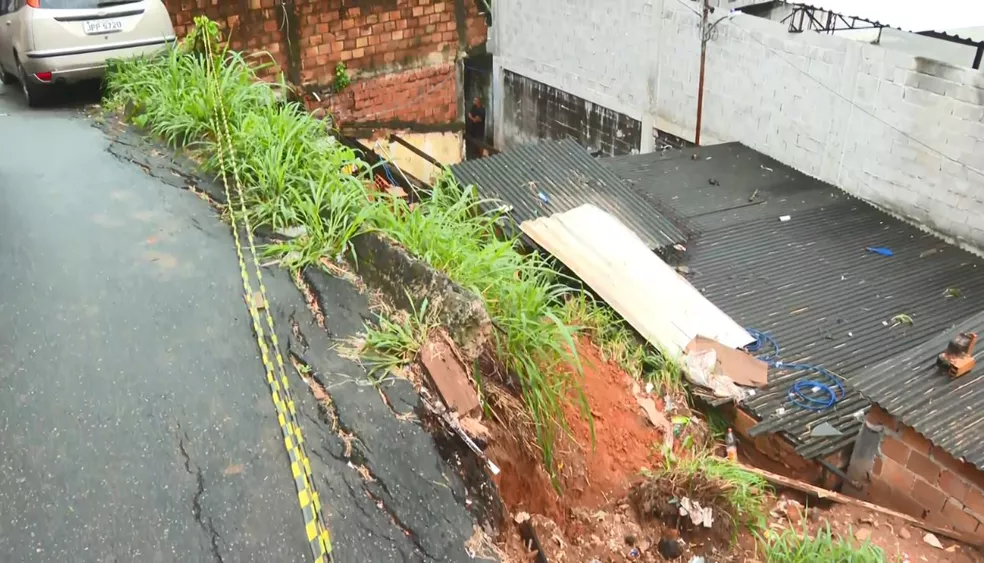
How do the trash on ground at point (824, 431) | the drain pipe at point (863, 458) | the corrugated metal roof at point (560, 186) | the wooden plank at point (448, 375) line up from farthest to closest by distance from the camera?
1. the corrugated metal roof at point (560, 186)
2. the trash on ground at point (824, 431)
3. the drain pipe at point (863, 458)
4. the wooden plank at point (448, 375)

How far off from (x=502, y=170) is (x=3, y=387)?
5.36 m

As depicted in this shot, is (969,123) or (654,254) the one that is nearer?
(654,254)

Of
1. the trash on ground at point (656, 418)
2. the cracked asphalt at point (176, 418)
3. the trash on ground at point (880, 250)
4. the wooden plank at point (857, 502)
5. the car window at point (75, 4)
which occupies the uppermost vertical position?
the car window at point (75, 4)

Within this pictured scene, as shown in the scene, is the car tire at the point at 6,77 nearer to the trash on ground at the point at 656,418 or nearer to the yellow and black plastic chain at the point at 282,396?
the yellow and black plastic chain at the point at 282,396

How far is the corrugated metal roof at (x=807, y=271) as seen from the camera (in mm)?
5844

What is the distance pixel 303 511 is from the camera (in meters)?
2.99

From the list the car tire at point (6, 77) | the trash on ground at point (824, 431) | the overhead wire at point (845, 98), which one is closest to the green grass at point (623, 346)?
the trash on ground at point (824, 431)

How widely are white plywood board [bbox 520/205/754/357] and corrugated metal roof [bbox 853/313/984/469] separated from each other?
125 centimetres

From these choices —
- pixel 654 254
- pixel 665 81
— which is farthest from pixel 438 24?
pixel 654 254

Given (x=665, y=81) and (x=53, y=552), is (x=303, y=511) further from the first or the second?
(x=665, y=81)

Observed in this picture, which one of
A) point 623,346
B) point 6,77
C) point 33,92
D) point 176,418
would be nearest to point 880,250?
point 623,346

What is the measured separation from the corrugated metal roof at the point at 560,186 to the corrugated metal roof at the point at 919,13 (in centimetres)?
296

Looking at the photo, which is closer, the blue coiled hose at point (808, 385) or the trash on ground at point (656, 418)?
the trash on ground at point (656, 418)

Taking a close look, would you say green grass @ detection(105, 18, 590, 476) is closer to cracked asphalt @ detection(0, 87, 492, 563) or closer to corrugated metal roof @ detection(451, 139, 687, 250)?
cracked asphalt @ detection(0, 87, 492, 563)
